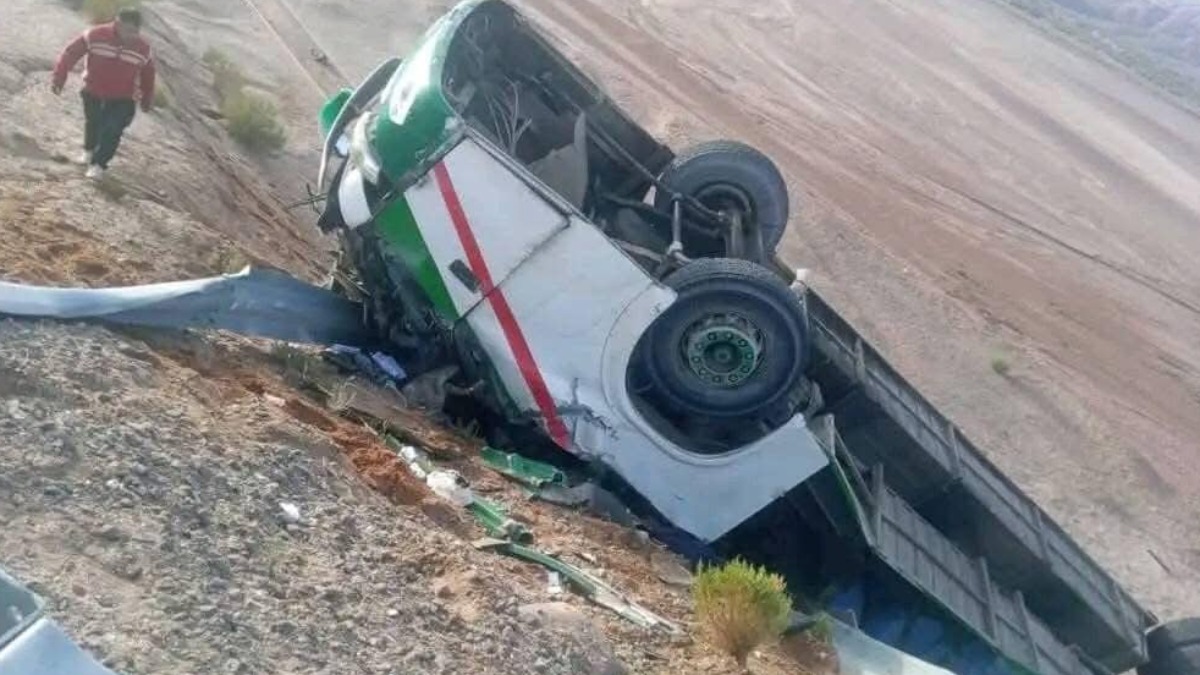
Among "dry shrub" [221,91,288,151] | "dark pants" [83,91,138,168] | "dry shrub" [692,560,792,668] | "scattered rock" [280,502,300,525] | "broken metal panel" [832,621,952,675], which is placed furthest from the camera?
"dry shrub" [221,91,288,151]

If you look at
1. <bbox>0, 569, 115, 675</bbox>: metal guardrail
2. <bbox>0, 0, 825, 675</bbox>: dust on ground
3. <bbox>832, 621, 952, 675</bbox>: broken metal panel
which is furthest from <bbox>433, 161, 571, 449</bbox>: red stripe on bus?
<bbox>0, 569, 115, 675</bbox>: metal guardrail

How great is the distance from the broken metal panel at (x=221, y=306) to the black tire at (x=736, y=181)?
2126 mm

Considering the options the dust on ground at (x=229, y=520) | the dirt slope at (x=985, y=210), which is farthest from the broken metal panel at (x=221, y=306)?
the dirt slope at (x=985, y=210)

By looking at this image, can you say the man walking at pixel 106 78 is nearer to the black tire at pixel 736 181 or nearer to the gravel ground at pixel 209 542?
the gravel ground at pixel 209 542

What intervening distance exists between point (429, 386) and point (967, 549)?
3.08 m

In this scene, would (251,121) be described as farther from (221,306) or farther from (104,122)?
(221,306)

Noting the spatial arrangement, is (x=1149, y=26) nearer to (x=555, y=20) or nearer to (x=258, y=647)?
(x=555, y=20)

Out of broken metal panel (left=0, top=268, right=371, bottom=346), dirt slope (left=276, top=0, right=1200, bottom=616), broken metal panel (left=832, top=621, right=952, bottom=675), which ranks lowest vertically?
broken metal panel (left=0, top=268, right=371, bottom=346)

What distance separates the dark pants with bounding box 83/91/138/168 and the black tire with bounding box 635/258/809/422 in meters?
3.46

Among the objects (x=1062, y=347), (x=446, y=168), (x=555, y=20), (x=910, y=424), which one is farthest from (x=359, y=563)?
(x=555, y=20)

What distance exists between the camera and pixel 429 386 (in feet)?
24.6

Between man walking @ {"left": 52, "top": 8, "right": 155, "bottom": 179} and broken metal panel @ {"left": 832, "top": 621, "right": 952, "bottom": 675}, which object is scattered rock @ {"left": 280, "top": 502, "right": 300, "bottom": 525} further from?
man walking @ {"left": 52, "top": 8, "right": 155, "bottom": 179}

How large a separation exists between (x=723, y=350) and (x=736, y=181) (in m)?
2.30

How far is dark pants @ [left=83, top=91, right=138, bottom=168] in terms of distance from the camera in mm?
8383
